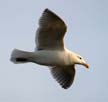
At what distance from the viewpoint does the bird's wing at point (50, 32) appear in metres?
19.4

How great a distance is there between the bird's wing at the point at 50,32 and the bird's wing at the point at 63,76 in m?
1.37

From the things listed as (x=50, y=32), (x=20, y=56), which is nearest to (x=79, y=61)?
(x=50, y=32)

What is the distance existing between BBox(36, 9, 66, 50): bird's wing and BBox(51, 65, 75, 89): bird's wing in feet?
4.49

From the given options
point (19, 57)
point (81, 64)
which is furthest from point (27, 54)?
point (81, 64)

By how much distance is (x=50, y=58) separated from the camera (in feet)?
64.6

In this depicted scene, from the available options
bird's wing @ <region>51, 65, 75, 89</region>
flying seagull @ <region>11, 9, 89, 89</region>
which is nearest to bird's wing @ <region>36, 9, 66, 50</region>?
flying seagull @ <region>11, 9, 89, 89</region>

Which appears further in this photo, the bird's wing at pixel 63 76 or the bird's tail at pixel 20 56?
Result: the bird's wing at pixel 63 76

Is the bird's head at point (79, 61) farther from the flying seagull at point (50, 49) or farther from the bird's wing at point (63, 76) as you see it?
the bird's wing at point (63, 76)

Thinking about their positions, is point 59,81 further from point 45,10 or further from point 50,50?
point 45,10

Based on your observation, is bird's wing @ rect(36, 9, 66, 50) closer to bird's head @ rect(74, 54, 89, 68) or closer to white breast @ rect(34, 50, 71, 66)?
white breast @ rect(34, 50, 71, 66)

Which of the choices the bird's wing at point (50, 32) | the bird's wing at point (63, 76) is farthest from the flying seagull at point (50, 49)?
the bird's wing at point (63, 76)

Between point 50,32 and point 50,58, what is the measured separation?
2.52 feet

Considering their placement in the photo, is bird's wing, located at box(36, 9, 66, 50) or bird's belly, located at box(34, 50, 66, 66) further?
bird's belly, located at box(34, 50, 66, 66)

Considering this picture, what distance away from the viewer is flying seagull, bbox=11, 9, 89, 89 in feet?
63.8
